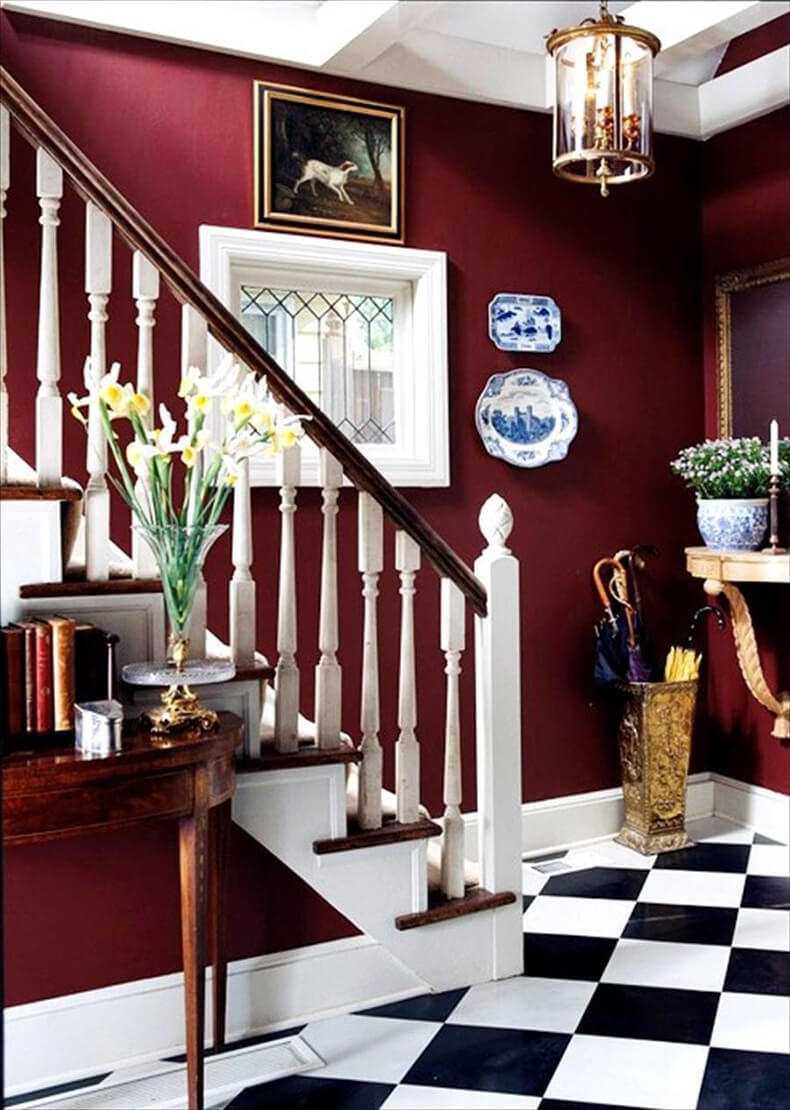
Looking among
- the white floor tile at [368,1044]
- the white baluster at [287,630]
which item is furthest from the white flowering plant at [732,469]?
the white floor tile at [368,1044]

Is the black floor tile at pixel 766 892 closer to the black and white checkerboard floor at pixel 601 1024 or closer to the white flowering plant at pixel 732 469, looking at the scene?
the black and white checkerboard floor at pixel 601 1024

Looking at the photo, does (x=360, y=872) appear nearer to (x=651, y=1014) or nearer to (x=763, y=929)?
(x=651, y=1014)

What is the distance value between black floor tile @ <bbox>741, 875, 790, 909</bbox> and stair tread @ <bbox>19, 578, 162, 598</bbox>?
5.99 feet

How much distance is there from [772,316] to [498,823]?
1.88m

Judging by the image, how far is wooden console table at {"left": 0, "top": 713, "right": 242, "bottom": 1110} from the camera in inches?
61.9

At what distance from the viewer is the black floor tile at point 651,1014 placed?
205cm

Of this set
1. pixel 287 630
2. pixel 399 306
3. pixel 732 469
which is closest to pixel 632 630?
pixel 732 469

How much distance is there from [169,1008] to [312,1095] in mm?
358

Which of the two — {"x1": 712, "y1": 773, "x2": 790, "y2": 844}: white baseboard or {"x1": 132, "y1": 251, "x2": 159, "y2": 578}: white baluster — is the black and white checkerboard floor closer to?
{"x1": 712, "y1": 773, "x2": 790, "y2": 844}: white baseboard

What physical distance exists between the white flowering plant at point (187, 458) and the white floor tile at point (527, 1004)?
40.7 inches

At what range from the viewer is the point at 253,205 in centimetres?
278

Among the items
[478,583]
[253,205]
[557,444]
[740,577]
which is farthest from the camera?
[557,444]

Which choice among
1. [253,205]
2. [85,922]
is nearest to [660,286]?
[253,205]

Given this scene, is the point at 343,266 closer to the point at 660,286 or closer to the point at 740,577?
the point at 660,286
